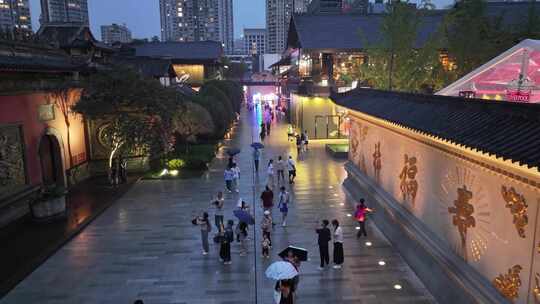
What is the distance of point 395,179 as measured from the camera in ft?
47.0

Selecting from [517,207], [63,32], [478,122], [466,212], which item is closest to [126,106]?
[63,32]

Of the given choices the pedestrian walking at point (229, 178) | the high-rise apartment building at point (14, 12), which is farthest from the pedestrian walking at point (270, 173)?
the high-rise apartment building at point (14, 12)

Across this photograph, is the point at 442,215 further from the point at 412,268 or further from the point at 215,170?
the point at 215,170

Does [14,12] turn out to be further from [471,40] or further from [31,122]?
[471,40]

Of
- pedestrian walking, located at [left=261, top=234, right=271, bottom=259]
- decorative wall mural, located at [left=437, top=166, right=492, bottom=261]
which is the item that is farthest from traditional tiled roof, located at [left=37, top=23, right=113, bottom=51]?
decorative wall mural, located at [left=437, top=166, right=492, bottom=261]

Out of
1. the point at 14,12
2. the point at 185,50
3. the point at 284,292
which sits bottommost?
the point at 284,292

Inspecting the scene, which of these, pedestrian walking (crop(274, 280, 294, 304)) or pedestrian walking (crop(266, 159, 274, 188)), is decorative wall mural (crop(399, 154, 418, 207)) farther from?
pedestrian walking (crop(266, 159, 274, 188))

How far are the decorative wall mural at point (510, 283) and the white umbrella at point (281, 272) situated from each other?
398 centimetres

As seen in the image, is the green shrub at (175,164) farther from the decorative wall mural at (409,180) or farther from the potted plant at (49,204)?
the decorative wall mural at (409,180)

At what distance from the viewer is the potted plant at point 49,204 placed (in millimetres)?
16125

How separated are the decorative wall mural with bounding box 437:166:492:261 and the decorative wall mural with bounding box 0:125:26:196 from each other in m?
15.6

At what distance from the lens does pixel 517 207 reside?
24.9 ft

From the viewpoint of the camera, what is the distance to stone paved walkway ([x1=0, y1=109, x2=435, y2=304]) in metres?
10.7

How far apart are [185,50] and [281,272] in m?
60.4
